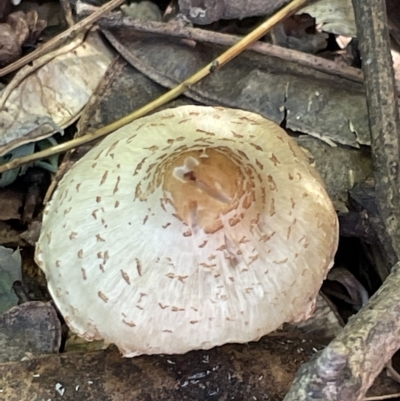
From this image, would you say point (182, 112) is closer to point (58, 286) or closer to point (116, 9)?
point (58, 286)

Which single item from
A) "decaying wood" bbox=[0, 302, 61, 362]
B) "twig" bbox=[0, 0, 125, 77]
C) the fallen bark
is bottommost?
the fallen bark

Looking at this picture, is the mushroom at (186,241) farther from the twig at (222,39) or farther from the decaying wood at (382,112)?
the twig at (222,39)

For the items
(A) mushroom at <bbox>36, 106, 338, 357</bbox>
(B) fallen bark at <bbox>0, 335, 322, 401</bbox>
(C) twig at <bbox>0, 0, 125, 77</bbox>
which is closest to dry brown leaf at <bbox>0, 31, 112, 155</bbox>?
(C) twig at <bbox>0, 0, 125, 77</bbox>

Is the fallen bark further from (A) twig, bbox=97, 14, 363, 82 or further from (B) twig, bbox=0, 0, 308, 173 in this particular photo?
(A) twig, bbox=97, 14, 363, 82

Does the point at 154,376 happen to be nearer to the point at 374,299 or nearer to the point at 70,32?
the point at 374,299


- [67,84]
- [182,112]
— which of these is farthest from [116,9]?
[182,112]
